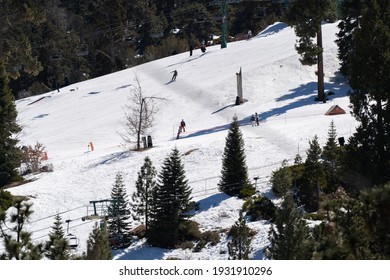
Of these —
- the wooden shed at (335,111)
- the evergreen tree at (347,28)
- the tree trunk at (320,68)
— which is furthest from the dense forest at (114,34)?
the wooden shed at (335,111)

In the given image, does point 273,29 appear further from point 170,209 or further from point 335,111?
point 170,209

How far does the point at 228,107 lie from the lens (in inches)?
1800

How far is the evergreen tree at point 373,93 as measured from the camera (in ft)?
59.3

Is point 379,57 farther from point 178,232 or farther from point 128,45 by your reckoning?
point 128,45

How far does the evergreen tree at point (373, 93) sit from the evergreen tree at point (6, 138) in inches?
811

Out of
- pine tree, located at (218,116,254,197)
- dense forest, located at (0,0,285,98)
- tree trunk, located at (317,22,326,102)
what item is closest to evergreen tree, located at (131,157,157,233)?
pine tree, located at (218,116,254,197)

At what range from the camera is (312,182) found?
25.9m

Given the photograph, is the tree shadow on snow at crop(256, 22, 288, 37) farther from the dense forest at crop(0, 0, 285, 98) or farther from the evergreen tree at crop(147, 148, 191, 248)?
the evergreen tree at crop(147, 148, 191, 248)

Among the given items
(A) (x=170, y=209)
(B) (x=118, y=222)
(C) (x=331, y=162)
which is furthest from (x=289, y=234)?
(C) (x=331, y=162)

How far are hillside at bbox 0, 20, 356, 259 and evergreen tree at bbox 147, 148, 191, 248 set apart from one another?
1.76 ft

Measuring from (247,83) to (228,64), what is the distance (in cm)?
742

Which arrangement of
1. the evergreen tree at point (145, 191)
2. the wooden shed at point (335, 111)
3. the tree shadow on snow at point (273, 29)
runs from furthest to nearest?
the tree shadow on snow at point (273, 29) < the wooden shed at point (335, 111) < the evergreen tree at point (145, 191)

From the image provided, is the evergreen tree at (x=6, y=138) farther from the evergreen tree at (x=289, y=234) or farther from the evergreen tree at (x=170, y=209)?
the evergreen tree at (x=289, y=234)
